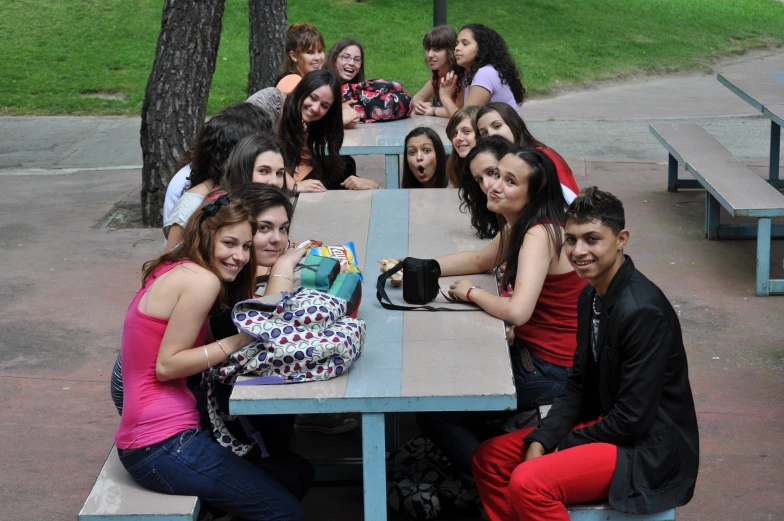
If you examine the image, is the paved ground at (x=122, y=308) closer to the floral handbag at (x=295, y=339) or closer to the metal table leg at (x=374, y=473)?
A: the metal table leg at (x=374, y=473)

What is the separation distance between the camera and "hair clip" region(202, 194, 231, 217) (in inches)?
129

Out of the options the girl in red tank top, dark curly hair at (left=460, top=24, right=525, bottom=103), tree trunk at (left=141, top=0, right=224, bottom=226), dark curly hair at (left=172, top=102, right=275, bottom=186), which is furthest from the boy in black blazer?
tree trunk at (left=141, top=0, right=224, bottom=226)

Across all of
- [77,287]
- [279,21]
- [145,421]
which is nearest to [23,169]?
[279,21]

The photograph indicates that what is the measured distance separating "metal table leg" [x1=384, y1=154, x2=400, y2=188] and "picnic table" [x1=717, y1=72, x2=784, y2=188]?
9.98 feet

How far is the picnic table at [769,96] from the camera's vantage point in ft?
25.6

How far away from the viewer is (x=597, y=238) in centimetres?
303

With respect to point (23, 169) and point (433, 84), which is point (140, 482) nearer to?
point (433, 84)

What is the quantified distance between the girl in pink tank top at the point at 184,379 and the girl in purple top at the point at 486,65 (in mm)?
3749

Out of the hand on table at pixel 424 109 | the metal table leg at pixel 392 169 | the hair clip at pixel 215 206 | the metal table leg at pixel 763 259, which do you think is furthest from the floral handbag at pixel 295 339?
the hand on table at pixel 424 109

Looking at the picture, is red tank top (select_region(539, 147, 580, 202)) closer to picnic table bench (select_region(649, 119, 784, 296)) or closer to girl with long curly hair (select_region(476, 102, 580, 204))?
girl with long curly hair (select_region(476, 102, 580, 204))

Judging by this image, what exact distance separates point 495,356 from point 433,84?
4790 millimetres

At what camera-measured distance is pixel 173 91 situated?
800cm

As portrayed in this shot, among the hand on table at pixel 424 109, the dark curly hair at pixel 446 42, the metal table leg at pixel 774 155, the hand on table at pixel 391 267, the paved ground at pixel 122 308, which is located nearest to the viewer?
the hand on table at pixel 391 267

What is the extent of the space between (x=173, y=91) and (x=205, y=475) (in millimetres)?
5476
